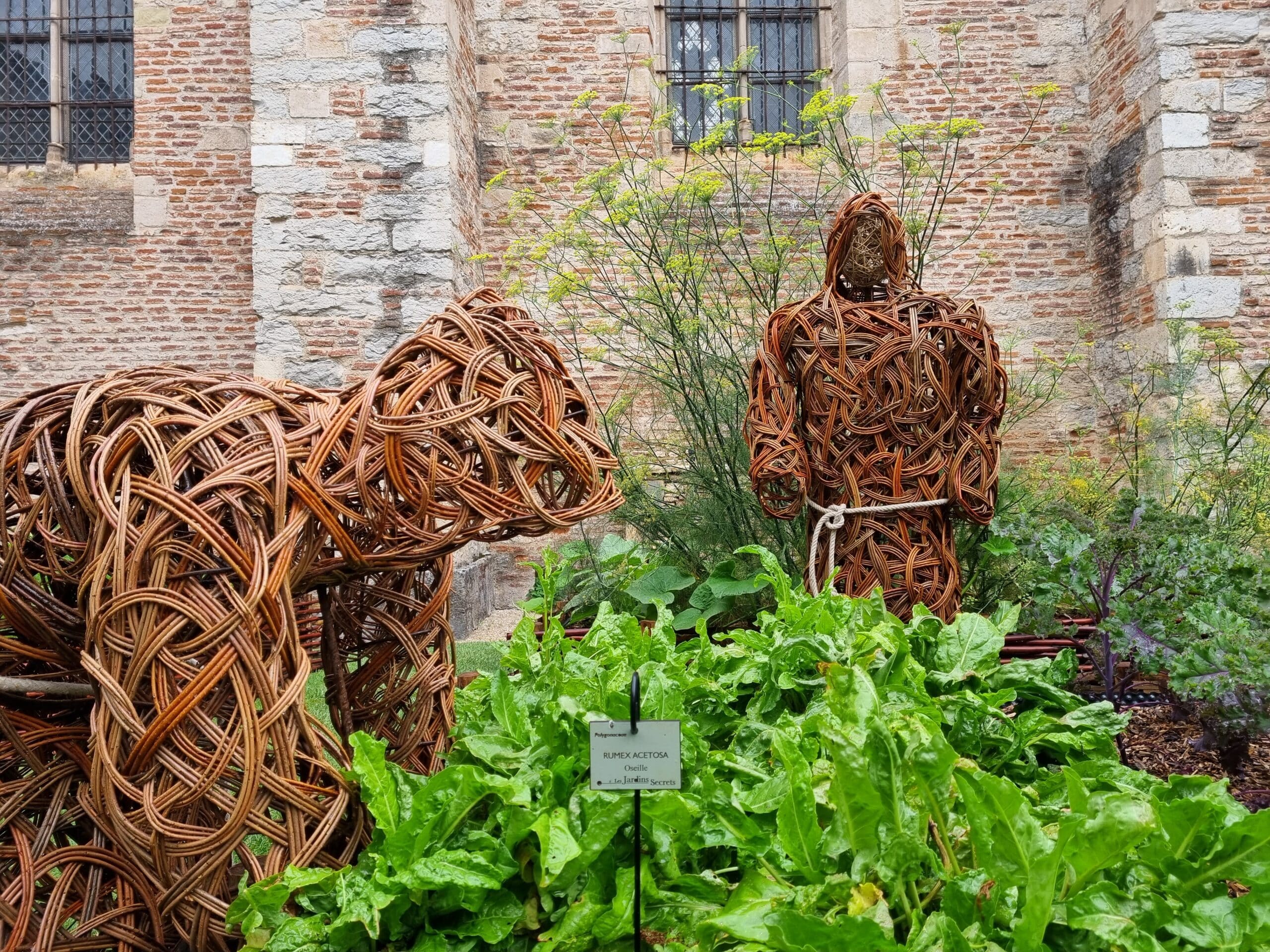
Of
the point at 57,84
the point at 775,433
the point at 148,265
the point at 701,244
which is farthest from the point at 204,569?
the point at 57,84

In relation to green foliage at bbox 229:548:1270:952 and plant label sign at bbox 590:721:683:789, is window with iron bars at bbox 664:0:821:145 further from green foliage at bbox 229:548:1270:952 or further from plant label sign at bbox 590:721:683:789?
plant label sign at bbox 590:721:683:789

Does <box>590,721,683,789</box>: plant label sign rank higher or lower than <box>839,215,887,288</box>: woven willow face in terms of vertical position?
lower

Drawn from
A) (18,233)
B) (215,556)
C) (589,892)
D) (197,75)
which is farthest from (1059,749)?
(18,233)

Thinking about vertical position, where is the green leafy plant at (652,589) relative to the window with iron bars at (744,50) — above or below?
below

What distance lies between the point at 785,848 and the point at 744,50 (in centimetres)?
749

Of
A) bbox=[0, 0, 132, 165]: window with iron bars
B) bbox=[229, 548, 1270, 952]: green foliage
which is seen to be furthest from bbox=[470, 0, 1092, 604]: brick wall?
bbox=[229, 548, 1270, 952]: green foliage

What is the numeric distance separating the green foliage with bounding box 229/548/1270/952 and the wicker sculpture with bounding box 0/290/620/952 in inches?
4.9

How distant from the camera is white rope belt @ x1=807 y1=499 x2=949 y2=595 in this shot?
105 inches

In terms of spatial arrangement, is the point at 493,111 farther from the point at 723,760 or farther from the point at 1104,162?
the point at 723,760

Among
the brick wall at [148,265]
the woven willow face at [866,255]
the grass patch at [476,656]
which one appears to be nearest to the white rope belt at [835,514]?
the woven willow face at [866,255]

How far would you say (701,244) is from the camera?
6.82 m

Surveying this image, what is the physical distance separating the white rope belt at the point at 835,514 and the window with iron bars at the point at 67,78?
7113mm

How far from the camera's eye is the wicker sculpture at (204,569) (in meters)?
1.22

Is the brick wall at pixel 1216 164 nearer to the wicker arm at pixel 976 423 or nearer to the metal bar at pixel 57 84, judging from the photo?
the wicker arm at pixel 976 423
